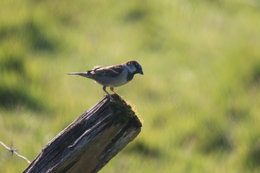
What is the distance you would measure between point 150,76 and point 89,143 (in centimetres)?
563

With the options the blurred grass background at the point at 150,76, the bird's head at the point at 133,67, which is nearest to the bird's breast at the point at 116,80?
the bird's head at the point at 133,67

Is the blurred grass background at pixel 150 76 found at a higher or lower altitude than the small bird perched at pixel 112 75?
lower

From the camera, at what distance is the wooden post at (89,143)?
Result: 341 cm

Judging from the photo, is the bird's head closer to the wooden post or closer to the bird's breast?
the bird's breast

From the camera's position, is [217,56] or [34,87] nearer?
[34,87]

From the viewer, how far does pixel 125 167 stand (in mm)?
6355

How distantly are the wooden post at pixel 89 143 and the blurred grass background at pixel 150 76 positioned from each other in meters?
2.12

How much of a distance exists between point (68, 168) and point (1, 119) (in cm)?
359

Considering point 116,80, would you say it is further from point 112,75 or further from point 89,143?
point 89,143

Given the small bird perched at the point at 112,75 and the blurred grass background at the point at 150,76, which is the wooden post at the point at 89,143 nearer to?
the small bird perched at the point at 112,75

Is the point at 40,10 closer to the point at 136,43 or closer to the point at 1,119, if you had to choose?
the point at 136,43

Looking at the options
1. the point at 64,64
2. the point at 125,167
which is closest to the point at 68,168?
the point at 125,167

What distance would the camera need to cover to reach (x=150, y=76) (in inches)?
354

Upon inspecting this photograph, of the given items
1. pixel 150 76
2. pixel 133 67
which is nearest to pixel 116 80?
pixel 133 67
